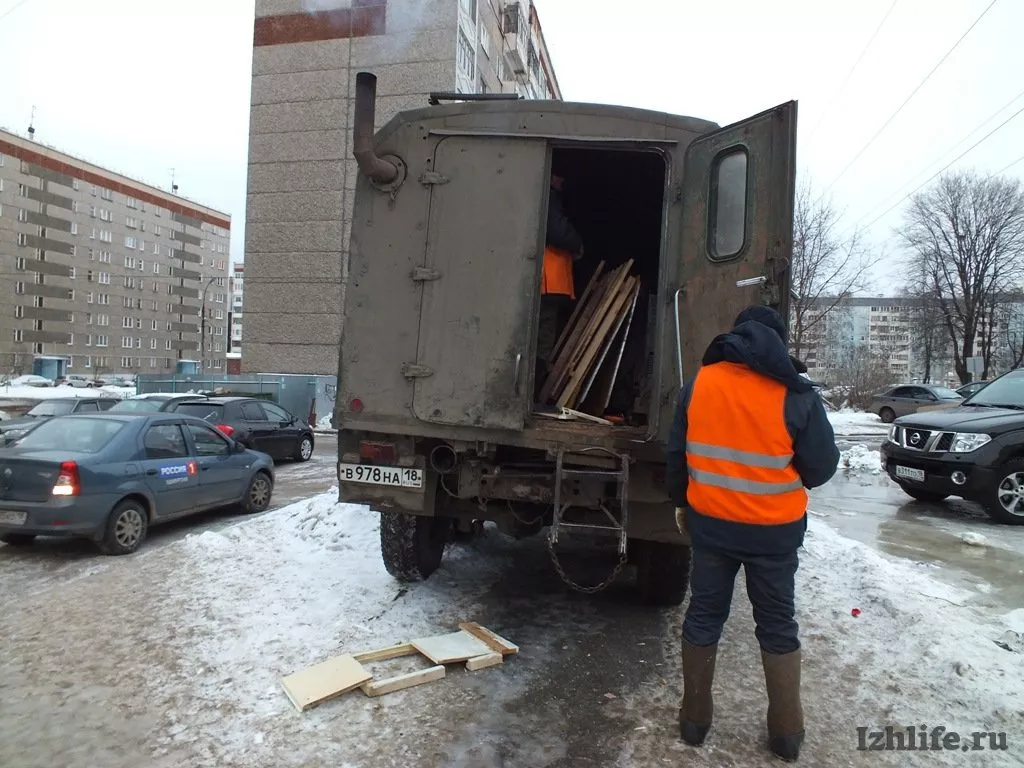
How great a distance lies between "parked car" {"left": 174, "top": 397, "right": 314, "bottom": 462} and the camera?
12.0m

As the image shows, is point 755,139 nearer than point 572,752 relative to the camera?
No

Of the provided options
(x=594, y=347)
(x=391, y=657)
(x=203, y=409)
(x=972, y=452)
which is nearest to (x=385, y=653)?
(x=391, y=657)

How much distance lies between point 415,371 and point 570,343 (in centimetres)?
162

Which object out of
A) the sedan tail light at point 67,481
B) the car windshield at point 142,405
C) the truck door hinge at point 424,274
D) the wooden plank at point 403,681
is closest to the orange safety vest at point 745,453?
the wooden plank at point 403,681

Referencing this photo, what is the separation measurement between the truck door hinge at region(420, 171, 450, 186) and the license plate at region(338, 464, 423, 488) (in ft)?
6.05

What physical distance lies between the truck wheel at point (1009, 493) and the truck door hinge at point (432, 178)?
7.65 metres

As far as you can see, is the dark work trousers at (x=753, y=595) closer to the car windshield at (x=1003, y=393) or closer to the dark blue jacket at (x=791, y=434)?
the dark blue jacket at (x=791, y=434)

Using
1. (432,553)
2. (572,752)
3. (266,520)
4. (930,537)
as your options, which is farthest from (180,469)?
(930,537)

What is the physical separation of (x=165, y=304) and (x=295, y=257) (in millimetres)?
62076

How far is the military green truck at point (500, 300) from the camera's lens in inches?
159

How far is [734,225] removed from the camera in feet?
13.4

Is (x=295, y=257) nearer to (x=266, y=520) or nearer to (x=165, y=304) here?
(x=266, y=520)

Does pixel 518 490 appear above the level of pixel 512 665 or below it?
above

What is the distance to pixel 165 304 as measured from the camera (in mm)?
82250
